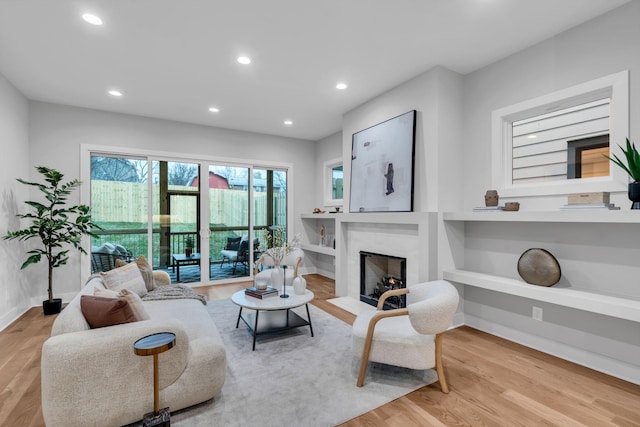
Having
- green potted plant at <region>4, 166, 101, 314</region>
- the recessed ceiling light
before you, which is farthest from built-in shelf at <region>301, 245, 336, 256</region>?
→ the recessed ceiling light

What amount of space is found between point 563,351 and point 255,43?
4.01 metres

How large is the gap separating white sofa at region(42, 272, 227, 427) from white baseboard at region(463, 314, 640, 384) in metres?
2.77

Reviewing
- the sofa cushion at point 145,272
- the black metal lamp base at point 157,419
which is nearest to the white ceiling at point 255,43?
the sofa cushion at point 145,272

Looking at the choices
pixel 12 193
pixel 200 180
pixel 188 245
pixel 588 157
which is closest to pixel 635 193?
pixel 588 157

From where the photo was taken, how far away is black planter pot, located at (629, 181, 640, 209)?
2.10 metres

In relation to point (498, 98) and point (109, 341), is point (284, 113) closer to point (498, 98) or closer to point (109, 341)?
point (498, 98)

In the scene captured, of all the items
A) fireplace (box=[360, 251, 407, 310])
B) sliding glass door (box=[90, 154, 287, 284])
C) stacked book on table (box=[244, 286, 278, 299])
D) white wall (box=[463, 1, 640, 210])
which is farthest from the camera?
sliding glass door (box=[90, 154, 287, 284])

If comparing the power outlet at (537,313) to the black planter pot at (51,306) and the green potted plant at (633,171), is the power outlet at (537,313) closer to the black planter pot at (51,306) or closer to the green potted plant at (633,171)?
the green potted plant at (633,171)

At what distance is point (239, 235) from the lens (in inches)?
227

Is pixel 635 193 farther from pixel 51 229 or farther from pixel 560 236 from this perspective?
pixel 51 229

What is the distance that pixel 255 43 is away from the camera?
284 centimetres

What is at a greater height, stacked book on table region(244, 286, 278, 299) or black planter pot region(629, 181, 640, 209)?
black planter pot region(629, 181, 640, 209)

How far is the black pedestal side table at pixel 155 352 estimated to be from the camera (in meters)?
1.53

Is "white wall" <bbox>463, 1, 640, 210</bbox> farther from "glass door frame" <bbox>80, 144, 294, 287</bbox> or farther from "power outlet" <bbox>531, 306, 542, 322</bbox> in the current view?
"glass door frame" <bbox>80, 144, 294, 287</bbox>
